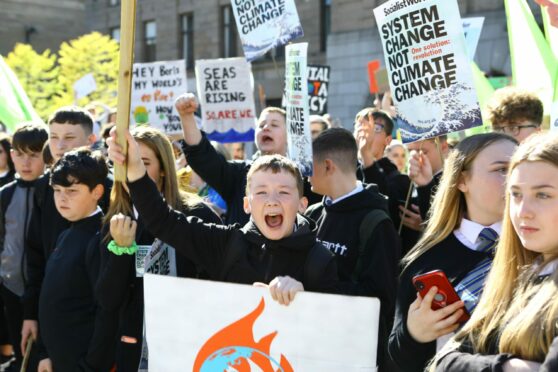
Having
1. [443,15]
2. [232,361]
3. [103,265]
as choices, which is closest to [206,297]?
[232,361]

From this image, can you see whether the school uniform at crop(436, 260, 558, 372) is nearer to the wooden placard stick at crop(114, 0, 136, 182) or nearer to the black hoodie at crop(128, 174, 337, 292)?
the black hoodie at crop(128, 174, 337, 292)

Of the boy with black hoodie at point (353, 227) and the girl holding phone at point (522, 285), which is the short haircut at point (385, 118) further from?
the girl holding phone at point (522, 285)

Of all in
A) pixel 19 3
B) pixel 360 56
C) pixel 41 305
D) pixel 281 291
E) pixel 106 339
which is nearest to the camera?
pixel 281 291

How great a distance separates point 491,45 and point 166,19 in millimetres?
17588

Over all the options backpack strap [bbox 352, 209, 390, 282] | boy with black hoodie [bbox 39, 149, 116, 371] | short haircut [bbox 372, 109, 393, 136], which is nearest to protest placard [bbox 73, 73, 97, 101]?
short haircut [bbox 372, 109, 393, 136]

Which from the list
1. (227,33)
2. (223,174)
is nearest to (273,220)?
(223,174)

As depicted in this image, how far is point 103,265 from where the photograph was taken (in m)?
3.96

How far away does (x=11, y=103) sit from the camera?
279 inches

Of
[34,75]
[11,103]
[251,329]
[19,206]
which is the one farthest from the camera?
[34,75]

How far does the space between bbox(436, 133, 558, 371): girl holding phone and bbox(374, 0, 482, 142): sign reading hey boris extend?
160 centimetres

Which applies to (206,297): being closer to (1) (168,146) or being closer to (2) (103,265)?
(2) (103,265)

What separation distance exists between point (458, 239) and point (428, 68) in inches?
Result: 60.3

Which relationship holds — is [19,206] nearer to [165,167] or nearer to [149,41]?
[165,167]

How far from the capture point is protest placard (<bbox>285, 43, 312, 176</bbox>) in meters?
4.62
